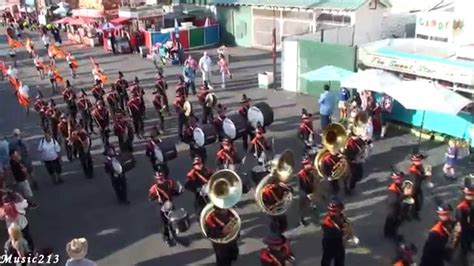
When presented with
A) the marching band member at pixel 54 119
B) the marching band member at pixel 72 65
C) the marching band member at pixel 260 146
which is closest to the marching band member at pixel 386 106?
the marching band member at pixel 260 146

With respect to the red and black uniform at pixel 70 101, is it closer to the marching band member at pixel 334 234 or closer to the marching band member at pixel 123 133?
the marching band member at pixel 123 133

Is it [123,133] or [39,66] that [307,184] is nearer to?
[123,133]

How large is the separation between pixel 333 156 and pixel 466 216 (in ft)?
9.89

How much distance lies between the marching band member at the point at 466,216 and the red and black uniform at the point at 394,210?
Answer: 3.49 feet

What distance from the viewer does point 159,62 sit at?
27438mm

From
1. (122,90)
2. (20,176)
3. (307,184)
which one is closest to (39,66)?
(122,90)

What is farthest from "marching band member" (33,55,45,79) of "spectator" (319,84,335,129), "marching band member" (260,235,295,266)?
"marching band member" (260,235,295,266)

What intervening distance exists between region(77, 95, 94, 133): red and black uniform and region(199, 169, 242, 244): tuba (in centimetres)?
840

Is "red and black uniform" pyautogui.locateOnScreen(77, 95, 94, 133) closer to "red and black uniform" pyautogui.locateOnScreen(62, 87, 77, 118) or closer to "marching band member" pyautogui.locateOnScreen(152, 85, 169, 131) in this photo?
"red and black uniform" pyautogui.locateOnScreen(62, 87, 77, 118)

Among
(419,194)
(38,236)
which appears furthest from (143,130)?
(419,194)

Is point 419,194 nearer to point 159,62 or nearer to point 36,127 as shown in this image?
point 36,127

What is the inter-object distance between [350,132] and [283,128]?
186 inches

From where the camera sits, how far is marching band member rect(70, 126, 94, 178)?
1443 cm

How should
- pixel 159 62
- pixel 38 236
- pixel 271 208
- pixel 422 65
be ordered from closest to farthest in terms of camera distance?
pixel 271 208 → pixel 38 236 → pixel 422 65 → pixel 159 62
